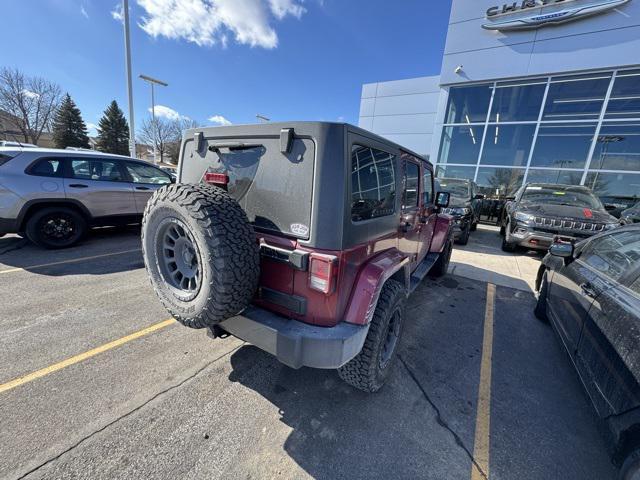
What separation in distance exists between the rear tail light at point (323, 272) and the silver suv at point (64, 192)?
5.80 metres

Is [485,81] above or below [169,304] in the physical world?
above

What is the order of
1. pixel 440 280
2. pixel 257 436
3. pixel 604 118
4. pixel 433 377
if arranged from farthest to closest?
1. pixel 604 118
2. pixel 440 280
3. pixel 433 377
4. pixel 257 436

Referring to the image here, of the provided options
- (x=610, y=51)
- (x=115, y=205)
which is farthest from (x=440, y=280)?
(x=610, y=51)

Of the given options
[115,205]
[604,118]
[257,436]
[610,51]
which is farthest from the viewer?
[604,118]

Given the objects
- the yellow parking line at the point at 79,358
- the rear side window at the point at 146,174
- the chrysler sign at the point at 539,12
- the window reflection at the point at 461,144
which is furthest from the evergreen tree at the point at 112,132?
the yellow parking line at the point at 79,358

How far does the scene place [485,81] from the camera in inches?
456

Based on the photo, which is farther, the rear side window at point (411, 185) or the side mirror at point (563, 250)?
the side mirror at point (563, 250)

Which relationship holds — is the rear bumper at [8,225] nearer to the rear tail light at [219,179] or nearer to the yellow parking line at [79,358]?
the yellow parking line at [79,358]

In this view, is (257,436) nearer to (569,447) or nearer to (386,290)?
(386,290)

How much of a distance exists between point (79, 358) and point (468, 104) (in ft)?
50.1

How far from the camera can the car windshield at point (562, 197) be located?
22.6 ft

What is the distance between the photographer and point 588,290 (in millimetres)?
2354

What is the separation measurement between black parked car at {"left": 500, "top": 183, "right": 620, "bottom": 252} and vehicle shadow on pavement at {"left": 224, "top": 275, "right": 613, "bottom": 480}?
3.97 m

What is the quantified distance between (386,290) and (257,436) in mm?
1406
